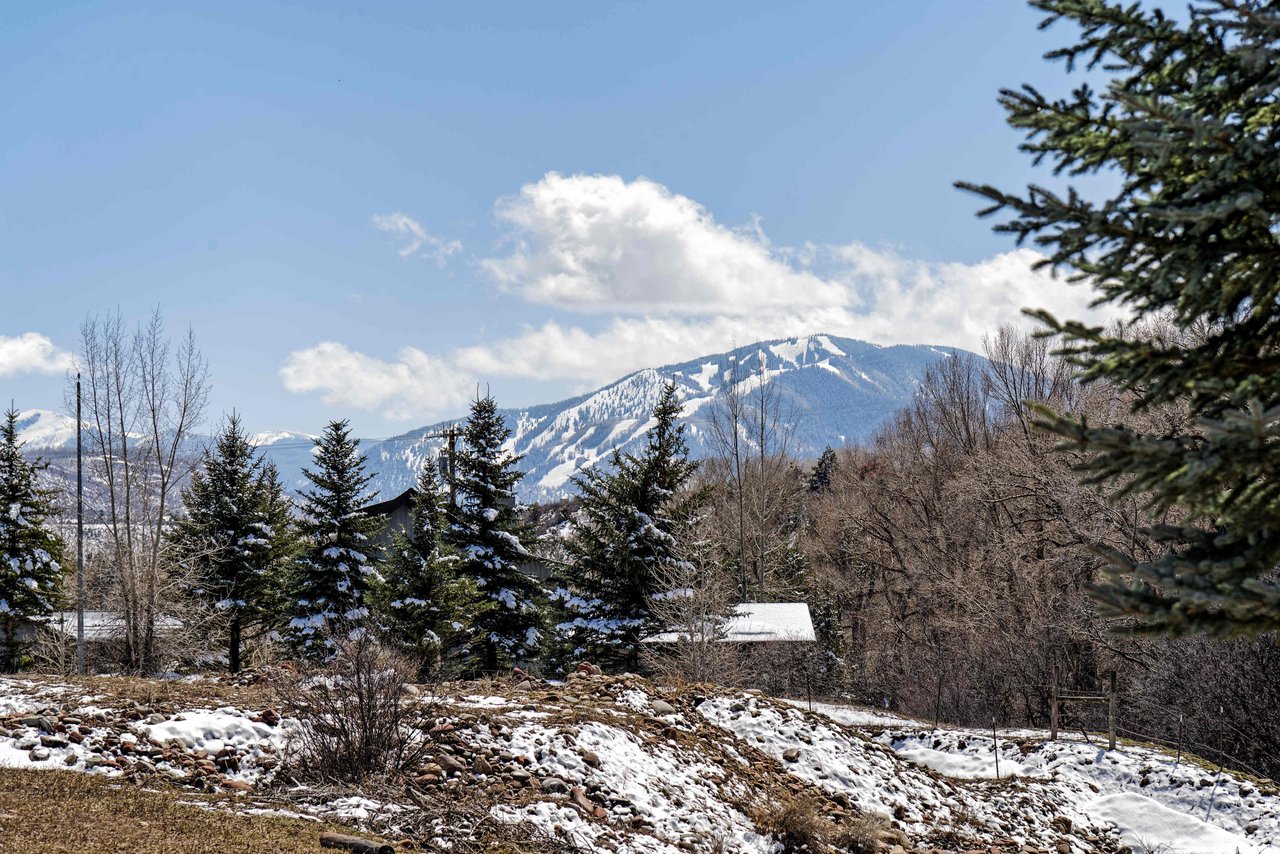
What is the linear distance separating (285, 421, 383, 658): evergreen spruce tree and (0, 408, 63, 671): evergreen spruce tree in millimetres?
8324

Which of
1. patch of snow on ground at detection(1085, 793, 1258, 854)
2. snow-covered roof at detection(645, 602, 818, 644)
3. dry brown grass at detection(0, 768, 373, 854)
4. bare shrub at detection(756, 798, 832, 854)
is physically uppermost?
dry brown grass at detection(0, 768, 373, 854)

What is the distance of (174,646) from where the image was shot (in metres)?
25.8

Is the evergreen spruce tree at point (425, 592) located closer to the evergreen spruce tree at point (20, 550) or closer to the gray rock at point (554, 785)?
the evergreen spruce tree at point (20, 550)

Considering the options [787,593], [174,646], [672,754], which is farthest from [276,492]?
[672,754]

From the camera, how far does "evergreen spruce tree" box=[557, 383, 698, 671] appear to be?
977 inches

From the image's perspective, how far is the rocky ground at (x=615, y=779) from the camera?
7.47 m

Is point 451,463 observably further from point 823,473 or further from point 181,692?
point 823,473

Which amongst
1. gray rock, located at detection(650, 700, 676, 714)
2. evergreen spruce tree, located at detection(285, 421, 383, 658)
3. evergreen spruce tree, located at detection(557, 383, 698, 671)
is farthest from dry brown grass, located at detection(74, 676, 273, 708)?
evergreen spruce tree, located at detection(285, 421, 383, 658)

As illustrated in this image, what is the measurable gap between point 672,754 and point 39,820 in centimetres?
608

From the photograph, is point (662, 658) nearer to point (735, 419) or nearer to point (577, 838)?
point (577, 838)

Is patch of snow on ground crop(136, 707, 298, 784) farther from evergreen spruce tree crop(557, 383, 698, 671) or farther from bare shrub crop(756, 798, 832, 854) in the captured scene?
evergreen spruce tree crop(557, 383, 698, 671)

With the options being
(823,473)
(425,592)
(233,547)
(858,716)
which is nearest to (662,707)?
(858,716)

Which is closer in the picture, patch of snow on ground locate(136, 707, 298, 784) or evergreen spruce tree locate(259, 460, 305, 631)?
patch of snow on ground locate(136, 707, 298, 784)

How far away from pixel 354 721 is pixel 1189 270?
24.6 feet
